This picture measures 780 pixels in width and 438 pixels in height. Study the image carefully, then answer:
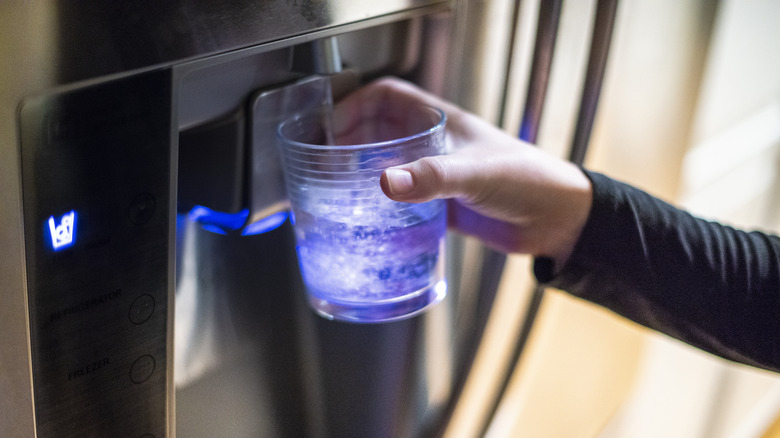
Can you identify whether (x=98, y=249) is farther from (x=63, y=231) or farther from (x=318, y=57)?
(x=318, y=57)

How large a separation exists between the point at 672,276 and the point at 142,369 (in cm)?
49

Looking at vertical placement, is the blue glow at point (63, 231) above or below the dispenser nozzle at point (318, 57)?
below

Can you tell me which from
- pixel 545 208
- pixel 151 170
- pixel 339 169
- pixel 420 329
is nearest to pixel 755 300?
pixel 545 208

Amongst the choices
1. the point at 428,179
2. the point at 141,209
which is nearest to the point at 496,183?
the point at 428,179

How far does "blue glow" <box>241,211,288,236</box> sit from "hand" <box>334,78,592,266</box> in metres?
0.09

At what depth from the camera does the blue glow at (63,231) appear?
13.4 inches

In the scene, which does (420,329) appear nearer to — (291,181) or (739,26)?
(291,181)

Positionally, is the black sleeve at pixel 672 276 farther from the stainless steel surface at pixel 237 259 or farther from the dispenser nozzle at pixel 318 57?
the dispenser nozzle at pixel 318 57

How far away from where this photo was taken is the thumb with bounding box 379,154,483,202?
17.5 inches

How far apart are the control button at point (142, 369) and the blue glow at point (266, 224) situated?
118 millimetres

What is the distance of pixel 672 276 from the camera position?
677mm

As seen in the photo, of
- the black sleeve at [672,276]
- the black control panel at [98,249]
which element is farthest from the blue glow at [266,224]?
the black sleeve at [672,276]

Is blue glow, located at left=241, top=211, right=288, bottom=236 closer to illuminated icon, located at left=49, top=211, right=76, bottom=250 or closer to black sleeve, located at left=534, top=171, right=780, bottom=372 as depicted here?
illuminated icon, located at left=49, top=211, right=76, bottom=250

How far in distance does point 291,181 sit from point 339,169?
5 cm
